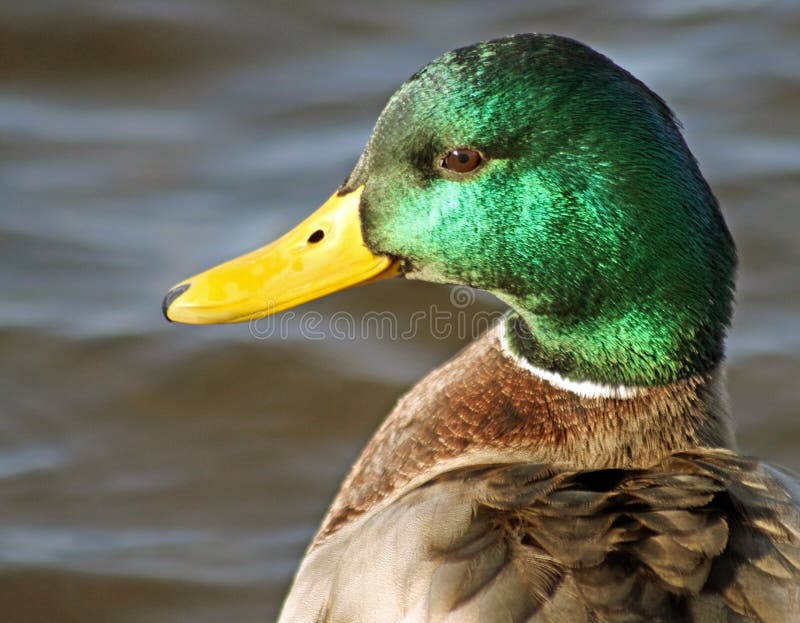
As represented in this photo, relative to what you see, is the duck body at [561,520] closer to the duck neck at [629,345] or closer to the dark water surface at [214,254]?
the duck neck at [629,345]

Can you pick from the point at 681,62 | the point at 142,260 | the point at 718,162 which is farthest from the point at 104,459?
the point at 681,62

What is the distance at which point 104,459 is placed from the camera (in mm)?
4441

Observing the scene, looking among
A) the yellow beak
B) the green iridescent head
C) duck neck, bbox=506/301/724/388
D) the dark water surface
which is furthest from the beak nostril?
the dark water surface

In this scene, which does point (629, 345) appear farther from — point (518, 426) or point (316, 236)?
point (316, 236)

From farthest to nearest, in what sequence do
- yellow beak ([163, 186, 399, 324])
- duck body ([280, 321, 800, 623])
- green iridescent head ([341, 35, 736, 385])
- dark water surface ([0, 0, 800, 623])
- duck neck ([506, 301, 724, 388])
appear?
dark water surface ([0, 0, 800, 623])
yellow beak ([163, 186, 399, 324])
duck neck ([506, 301, 724, 388])
green iridescent head ([341, 35, 736, 385])
duck body ([280, 321, 800, 623])

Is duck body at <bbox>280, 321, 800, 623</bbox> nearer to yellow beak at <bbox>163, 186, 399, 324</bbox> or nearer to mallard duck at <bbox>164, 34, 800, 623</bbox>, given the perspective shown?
mallard duck at <bbox>164, 34, 800, 623</bbox>

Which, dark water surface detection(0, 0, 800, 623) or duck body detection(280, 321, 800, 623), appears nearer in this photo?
duck body detection(280, 321, 800, 623)

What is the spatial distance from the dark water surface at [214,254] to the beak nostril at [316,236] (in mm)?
1363

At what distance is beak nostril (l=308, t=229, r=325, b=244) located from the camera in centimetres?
306

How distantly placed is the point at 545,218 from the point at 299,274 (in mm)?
570

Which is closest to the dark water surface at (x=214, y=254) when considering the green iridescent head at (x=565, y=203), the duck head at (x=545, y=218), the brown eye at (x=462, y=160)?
the duck head at (x=545, y=218)

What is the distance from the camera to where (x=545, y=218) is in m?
2.86

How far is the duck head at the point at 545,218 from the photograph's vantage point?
9.19 ft

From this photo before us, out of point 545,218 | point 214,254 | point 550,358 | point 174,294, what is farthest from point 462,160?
point 214,254
